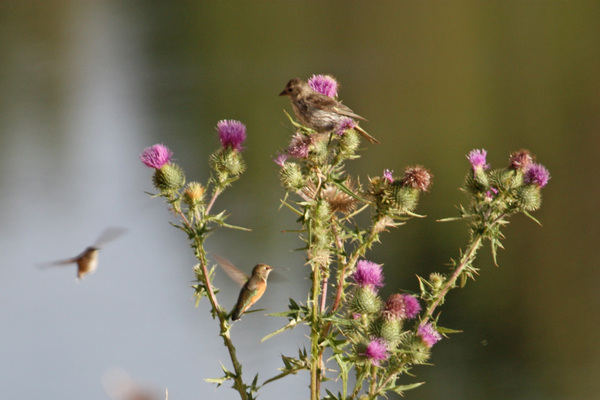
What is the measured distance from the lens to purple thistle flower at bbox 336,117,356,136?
73.6 inches

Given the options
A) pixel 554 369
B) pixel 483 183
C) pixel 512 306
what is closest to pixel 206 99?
pixel 512 306

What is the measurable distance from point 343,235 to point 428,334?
33 cm

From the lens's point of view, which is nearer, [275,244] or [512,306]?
[512,306]

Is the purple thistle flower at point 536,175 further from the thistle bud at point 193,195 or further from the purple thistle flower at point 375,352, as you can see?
the thistle bud at point 193,195

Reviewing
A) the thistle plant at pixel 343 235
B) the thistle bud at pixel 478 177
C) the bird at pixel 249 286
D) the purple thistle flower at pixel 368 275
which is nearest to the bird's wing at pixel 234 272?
the bird at pixel 249 286

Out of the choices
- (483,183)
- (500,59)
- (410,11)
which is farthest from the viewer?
(410,11)

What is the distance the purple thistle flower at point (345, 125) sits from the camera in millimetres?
1868

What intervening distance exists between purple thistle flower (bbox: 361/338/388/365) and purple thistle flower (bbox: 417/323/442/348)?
121 mm

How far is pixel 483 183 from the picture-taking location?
1.94 meters

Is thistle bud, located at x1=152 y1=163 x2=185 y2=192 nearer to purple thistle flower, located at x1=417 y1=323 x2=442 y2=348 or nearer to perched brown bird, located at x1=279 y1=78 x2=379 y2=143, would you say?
perched brown bird, located at x1=279 y1=78 x2=379 y2=143

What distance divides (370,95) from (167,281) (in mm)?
4755

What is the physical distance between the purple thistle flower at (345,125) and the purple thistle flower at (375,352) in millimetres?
543

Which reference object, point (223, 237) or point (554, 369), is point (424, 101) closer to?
point (223, 237)

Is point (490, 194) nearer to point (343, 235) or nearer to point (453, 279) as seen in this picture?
point (453, 279)
